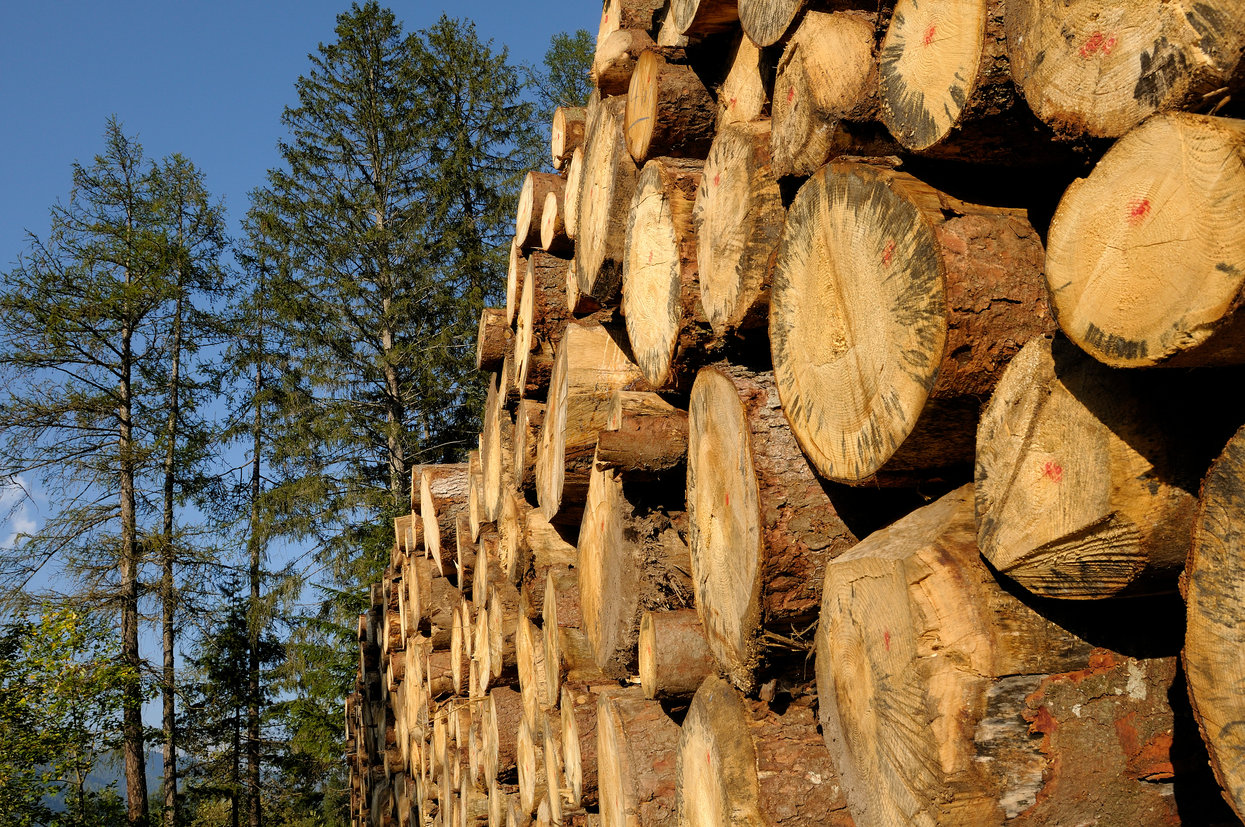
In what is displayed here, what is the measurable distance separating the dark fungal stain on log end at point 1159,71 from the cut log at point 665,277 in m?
1.11

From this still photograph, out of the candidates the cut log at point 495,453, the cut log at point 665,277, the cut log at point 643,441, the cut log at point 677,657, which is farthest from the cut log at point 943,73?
the cut log at point 495,453

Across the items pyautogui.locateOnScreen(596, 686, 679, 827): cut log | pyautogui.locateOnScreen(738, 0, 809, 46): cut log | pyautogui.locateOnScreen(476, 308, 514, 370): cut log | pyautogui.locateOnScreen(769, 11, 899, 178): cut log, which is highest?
pyautogui.locateOnScreen(476, 308, 514, 370): cut log

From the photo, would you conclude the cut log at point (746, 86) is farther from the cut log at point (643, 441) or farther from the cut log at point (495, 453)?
the cut log at point (495, 453)

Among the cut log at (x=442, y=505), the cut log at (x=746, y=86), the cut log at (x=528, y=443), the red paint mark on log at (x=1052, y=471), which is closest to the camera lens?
the red paint mark on log at (x=1052, y=471)

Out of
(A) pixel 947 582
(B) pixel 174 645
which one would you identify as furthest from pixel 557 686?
(B) pixel 174 645

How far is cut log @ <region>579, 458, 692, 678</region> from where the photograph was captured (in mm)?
2363

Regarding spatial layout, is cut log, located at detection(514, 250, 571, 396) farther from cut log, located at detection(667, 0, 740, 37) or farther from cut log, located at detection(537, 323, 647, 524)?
cut log, located at detection(667, 0, 740, 37)

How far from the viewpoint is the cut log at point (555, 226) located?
3562 millimetres

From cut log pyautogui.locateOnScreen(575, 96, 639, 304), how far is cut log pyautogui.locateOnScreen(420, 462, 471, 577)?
3.03 m

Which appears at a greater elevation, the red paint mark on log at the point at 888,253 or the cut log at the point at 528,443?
the cut log at the point at 528,443

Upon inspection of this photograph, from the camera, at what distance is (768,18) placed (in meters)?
1.79

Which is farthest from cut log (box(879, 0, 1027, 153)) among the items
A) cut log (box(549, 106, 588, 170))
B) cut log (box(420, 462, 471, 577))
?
cut log (box(420, 462, 471, 577))

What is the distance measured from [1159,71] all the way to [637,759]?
1863mm

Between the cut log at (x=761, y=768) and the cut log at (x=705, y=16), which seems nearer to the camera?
the cut log at (x=761, y=768)
